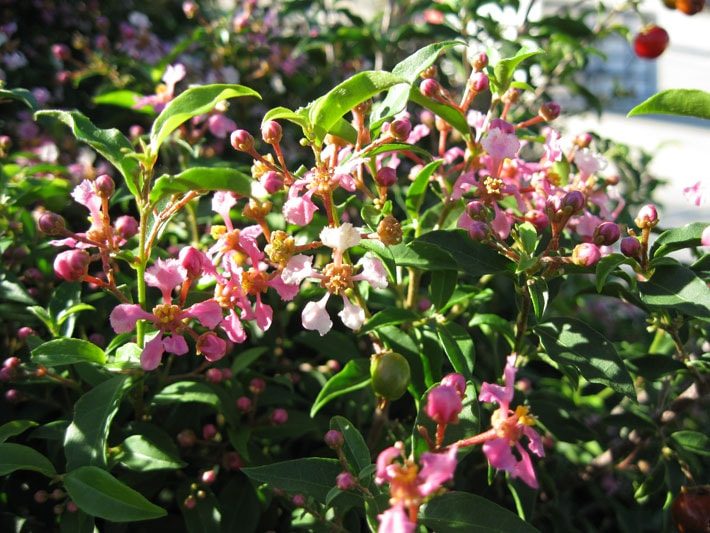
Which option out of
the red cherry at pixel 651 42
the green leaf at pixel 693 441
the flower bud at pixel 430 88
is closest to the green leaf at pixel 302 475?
the flower bud at pixel 430 88

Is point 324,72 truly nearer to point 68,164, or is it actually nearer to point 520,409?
point 68,164

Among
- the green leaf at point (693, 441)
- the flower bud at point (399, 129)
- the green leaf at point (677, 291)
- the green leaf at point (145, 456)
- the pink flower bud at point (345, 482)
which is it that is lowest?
the green leaf at point (693, 441)

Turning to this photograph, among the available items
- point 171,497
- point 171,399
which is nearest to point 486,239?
point 171,399

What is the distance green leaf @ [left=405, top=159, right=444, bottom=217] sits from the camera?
88 cm

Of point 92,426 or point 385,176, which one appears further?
point 385,176

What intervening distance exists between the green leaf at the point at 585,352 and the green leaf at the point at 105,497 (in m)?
0.52

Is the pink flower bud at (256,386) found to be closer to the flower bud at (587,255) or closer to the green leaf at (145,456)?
the green leaf at (145,456)

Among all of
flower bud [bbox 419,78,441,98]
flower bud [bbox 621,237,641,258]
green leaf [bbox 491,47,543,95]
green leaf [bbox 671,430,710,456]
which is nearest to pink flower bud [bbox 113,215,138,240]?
flower bud [bbox 419,78,441,98]

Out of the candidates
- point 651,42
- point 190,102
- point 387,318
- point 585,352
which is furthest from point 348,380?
point 651,42

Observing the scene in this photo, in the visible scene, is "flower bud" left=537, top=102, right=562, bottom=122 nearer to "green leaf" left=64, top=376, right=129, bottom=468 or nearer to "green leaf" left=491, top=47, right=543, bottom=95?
"green leaf" left=491, top=47, right=543, bottom=95

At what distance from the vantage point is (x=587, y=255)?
769 mm

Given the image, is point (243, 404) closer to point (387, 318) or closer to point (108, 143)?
point (387, 318)

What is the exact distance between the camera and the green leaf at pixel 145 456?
86cm

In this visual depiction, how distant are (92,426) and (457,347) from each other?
0.46m
